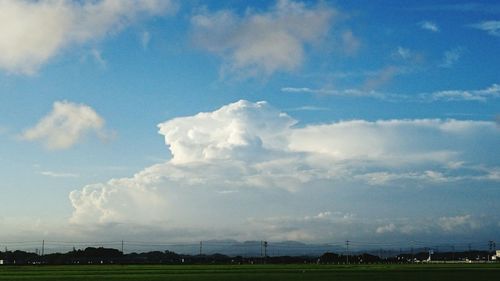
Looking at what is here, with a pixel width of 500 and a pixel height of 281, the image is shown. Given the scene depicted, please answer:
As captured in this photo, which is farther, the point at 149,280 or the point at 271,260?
the point at 271,260

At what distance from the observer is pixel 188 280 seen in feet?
133

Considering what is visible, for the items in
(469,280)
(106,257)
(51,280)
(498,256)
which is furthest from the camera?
(498,256)

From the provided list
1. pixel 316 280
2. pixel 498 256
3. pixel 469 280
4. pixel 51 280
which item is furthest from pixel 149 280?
pixel 498 256

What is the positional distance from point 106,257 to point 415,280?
135771mm

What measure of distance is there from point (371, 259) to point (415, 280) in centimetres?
13363

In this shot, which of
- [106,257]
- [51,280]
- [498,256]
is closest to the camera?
[51,280]

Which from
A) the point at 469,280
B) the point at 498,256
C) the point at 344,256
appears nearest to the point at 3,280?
the point at 469,280

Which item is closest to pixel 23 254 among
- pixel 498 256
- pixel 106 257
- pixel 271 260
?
pixel 106 257

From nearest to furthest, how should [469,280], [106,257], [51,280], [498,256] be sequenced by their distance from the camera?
[469,280], [51,280], [106,257], [498,256]

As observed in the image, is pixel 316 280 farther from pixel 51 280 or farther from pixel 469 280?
pixel 51 280

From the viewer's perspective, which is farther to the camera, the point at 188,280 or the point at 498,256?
the point at 498,256

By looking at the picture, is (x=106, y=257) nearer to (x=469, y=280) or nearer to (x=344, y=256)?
(x=344, y=256)

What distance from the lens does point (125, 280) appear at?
132 ft

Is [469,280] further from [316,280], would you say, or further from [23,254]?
[23,254]
